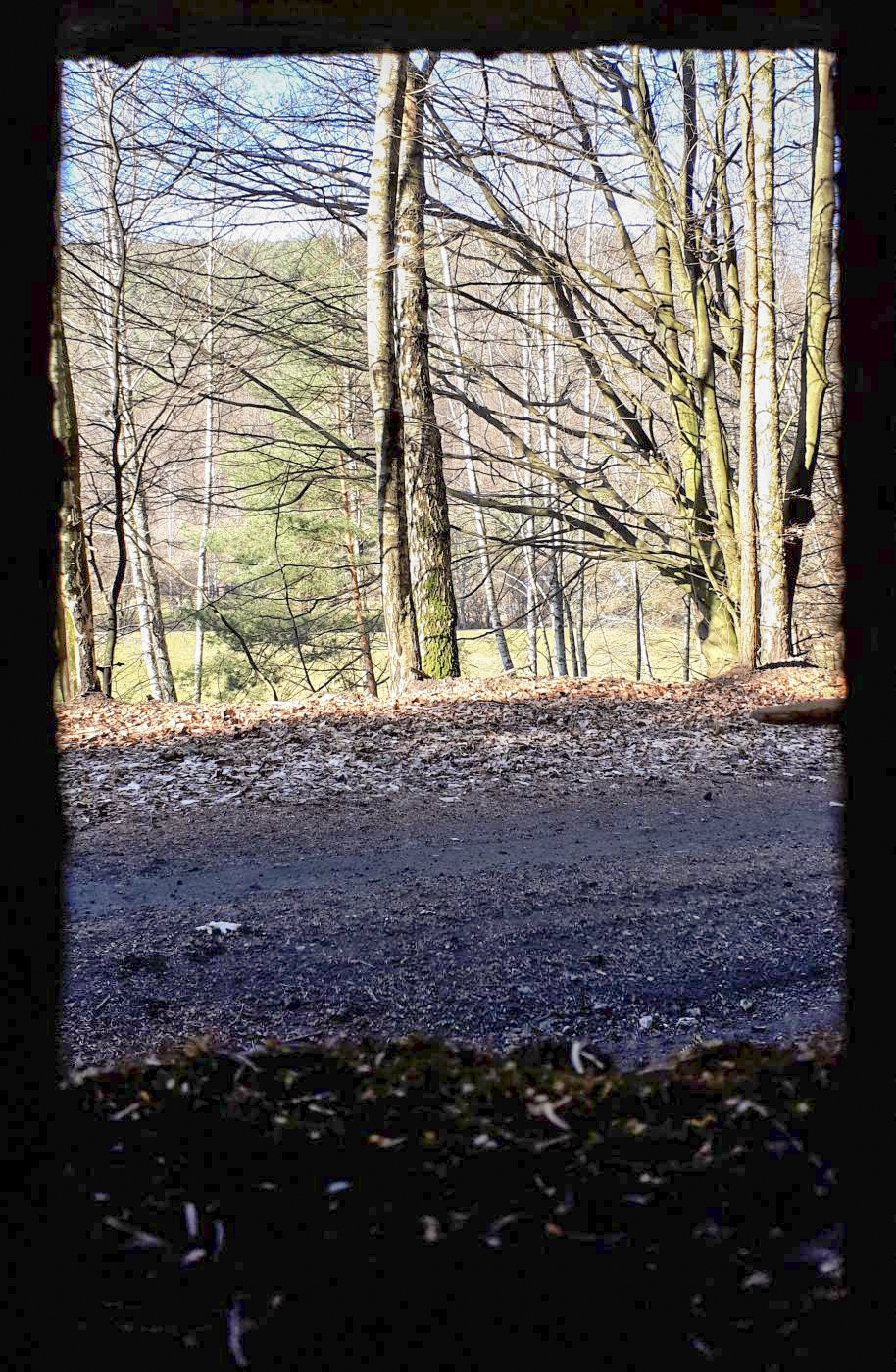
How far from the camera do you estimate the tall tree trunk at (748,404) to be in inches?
482

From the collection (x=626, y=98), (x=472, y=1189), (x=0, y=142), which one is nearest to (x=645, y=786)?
(x=472, y=1189)

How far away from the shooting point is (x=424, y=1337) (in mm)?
1352

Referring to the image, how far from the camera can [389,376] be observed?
12.1 m

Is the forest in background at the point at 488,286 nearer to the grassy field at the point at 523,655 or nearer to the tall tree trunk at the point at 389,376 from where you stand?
the tall tree trunk at the point at 389,376

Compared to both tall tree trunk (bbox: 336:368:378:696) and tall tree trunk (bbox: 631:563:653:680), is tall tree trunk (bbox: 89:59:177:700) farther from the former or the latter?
tall tree trunk (bbox: 631:563:653:680)

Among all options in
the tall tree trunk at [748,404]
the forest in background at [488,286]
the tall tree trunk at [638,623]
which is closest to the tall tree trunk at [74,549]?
the forest in background at [488,286]

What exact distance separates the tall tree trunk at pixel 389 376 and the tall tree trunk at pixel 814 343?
507 cm

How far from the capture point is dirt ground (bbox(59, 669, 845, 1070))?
4.35m

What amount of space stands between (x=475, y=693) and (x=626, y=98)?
9.28 m

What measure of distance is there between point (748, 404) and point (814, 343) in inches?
78.7

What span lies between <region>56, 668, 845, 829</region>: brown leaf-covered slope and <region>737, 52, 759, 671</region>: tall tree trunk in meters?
1.89

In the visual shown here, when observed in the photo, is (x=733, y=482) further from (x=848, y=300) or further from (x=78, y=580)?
(x=848, y=300)

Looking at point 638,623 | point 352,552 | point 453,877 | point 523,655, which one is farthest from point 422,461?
point 523,655

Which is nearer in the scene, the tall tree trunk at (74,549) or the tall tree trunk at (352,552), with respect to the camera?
the tall tree trunk at (74,549)
